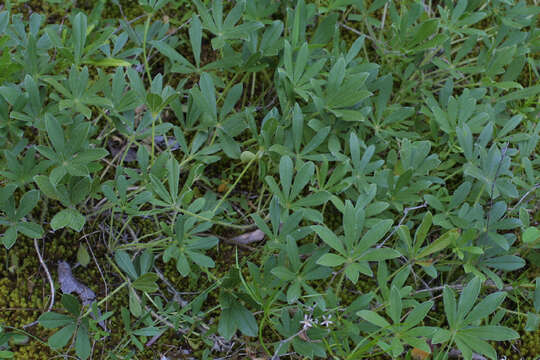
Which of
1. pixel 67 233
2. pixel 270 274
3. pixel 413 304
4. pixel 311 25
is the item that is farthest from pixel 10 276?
pixel 311 25

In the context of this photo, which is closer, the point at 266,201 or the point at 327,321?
the point at 327,321

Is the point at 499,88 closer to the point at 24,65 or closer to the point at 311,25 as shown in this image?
the point at 311,25

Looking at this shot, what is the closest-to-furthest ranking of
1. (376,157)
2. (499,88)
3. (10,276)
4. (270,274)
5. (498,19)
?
(270,274), (10,276), (376,157), (499,88), (498,19)

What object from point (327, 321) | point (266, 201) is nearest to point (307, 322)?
point (327, 321)

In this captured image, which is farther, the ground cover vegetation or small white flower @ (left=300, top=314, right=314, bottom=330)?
the ground cover vegetation

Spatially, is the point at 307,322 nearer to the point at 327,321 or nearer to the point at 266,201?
the point at 327,321

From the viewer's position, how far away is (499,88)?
211cm

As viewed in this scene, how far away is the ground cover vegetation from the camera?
1588 millimetres

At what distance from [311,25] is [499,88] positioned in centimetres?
79

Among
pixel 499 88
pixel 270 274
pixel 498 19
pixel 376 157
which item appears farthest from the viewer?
pixel 498 19

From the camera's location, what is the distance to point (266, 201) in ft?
6.22

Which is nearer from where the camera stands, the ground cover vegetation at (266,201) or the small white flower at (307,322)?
the small white flower at (307,322)

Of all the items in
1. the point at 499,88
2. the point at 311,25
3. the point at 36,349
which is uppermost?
the point at 311,25

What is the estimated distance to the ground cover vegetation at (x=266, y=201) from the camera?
159 centimetres
